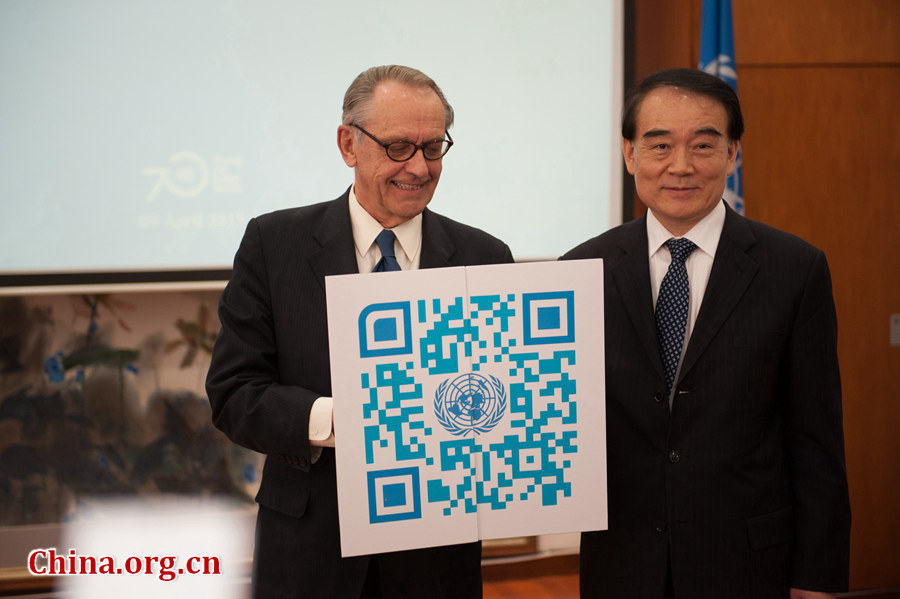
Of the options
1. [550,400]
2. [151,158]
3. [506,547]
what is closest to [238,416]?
[550,400]

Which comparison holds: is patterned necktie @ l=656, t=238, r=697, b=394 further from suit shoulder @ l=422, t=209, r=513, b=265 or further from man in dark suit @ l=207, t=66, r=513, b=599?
man in dark suit @ l=207, t=66, r=513, b=599

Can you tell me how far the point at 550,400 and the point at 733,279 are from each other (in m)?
0.45

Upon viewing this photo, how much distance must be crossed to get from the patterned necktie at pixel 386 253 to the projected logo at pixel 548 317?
329 mm

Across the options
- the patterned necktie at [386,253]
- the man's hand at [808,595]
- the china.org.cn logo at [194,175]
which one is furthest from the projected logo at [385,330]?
the china.org.cn logo at [194,175]

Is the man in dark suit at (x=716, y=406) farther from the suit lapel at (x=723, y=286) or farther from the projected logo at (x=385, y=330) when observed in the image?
the projected logo at (x=385, y=330)

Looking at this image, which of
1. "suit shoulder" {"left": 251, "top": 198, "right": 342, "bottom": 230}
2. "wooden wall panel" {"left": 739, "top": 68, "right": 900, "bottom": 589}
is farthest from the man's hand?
"wooden wall panel" {"left": 739, "top": 68, "right": 900, "bottom": 589}

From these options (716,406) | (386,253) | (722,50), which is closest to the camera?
(716,406)

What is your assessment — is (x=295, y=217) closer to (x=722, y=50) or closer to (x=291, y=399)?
(x=291, y=399)

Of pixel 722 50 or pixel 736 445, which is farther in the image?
pixel 722 50

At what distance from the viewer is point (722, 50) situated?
9.77ft

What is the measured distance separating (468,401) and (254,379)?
0.43m

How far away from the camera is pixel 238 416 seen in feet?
4.56

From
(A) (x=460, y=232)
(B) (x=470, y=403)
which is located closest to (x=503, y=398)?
(B) (x=470, y=403)

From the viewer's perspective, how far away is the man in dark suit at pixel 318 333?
1.41m
